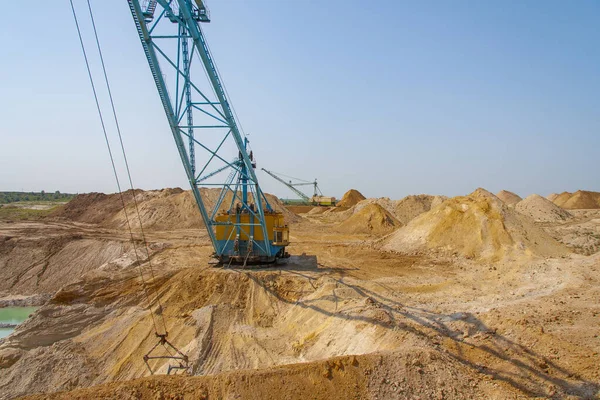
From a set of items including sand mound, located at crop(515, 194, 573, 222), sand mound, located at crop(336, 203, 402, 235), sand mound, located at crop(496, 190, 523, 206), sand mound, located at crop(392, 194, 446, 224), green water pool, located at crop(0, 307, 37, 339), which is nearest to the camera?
green water pool, located at crop(0, 307, 37, 339)

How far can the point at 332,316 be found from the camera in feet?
38.8

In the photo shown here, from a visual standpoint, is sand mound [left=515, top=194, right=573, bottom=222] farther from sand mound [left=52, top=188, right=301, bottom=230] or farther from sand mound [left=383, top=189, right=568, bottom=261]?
sand mound [left=52, top=188, right=301, bottom=230]

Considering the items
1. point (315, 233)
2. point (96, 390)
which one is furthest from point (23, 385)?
point (315, 233)

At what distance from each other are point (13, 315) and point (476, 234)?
22999 millimetres

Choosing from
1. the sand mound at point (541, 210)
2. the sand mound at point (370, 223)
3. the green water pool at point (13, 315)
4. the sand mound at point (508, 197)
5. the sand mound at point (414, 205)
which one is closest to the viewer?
the green water pool at point (13, 315)

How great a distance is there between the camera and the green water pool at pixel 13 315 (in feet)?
55.0

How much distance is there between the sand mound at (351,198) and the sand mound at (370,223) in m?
24.9

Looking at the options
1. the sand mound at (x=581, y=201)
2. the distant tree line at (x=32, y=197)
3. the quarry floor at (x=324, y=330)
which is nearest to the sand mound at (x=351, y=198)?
the sand mound at (x=581, y=201)

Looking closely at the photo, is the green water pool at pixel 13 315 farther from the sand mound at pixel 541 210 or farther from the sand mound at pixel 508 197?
the sand mound at pixel 508 197

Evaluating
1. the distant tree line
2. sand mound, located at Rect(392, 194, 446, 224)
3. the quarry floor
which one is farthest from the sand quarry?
the distant tree line

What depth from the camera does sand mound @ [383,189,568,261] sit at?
1855cm

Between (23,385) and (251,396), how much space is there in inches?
327

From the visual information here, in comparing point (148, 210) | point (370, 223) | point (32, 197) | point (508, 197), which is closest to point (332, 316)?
point (370, 223)

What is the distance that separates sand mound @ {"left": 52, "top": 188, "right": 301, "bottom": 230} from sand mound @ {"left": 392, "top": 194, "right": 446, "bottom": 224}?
12.0 meters
